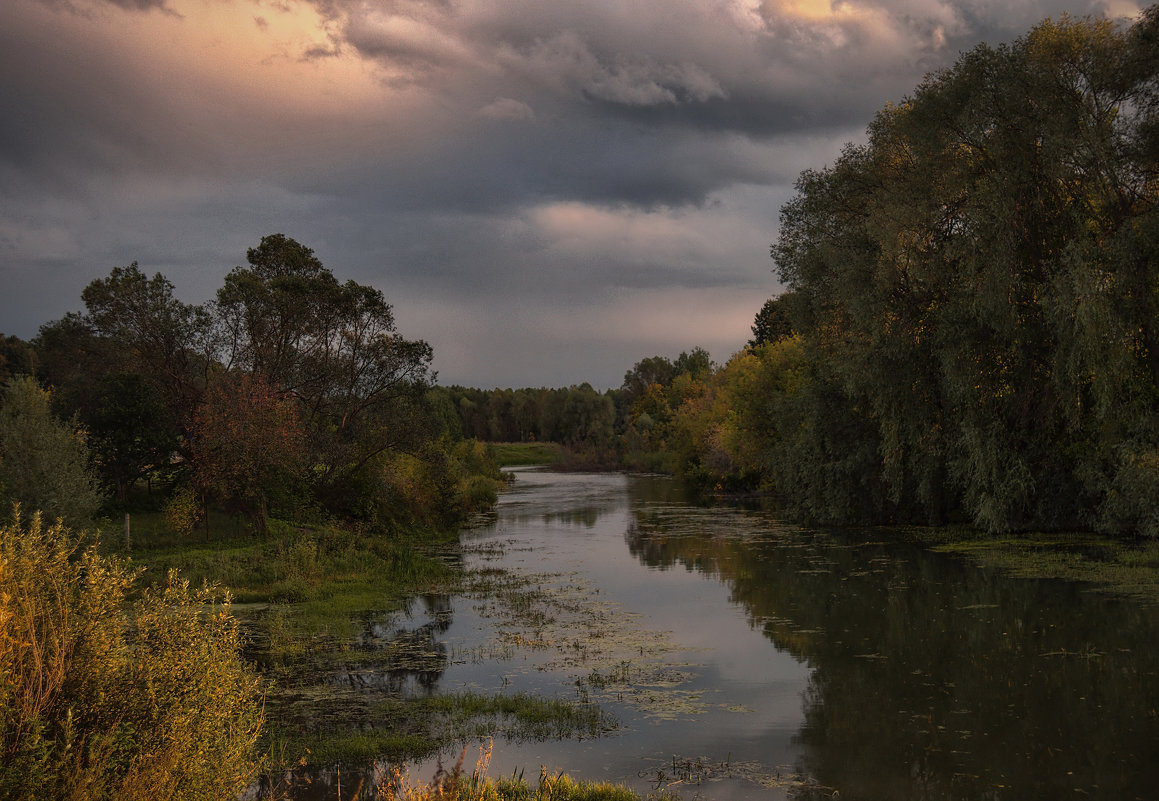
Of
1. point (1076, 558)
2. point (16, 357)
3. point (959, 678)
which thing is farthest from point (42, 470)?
point (16, 357)

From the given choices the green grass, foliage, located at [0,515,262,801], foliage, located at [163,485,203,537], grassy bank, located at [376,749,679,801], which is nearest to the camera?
foliage, located at [0,515,262,801]

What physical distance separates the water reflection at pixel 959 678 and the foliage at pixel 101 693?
6074 millimetres

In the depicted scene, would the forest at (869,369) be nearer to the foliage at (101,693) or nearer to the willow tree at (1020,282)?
the willow tree at (1020,282)

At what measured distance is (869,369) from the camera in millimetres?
25031

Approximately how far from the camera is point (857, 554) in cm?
2366

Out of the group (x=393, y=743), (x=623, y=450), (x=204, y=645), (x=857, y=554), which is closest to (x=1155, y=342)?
(x=857, y=554)

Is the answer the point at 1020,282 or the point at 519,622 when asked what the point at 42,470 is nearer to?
the point at 519,622

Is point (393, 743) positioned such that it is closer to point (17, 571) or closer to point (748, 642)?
point (17, 571)

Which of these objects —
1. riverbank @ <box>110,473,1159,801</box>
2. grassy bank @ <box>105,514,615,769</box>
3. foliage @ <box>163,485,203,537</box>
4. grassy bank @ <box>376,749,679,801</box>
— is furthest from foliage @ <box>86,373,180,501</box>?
grassy bank @ <box>376,749,679,801</box>

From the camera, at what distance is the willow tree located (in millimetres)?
19797

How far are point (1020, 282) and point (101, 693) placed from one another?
862 inches

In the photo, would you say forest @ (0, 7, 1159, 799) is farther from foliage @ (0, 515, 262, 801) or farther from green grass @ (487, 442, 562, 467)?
green grass @ (487, 442, 562, 467)

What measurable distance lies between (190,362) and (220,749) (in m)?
24.7

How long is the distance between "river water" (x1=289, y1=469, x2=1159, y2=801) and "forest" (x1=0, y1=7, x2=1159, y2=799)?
15.0 ft
